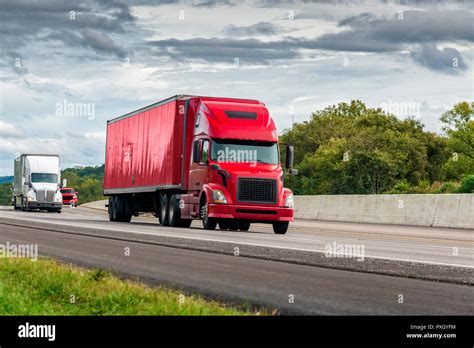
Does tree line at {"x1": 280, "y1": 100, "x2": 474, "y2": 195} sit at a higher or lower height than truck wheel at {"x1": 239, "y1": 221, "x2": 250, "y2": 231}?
higher

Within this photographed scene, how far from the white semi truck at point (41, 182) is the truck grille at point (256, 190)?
29.9m

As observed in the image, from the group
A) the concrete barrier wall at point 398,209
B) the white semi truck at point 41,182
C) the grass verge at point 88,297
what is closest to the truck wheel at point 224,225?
the concrete barrier wall at point 398,209

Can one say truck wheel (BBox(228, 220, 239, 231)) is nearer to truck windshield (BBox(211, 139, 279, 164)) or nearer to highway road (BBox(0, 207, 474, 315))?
truck windshield (BBox(211, 139, 279, 164))

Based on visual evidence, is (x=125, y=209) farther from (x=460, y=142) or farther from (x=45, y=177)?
(x=460, y=142)

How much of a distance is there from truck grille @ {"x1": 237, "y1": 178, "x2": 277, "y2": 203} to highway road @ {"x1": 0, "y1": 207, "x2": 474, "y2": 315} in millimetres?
2098

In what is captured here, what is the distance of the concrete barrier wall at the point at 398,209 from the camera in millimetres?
36219

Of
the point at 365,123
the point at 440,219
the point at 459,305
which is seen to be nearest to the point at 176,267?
the point at 459,305

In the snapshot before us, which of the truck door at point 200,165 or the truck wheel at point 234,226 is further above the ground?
the truck door at point 200,165

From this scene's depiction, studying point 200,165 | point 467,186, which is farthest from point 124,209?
point 467,186

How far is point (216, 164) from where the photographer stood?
3073 centimetres

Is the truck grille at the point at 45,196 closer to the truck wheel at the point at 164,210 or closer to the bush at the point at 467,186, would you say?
the bush at the point at 467,186

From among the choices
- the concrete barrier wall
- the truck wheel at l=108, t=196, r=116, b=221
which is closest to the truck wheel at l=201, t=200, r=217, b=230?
the concrete barrier wall

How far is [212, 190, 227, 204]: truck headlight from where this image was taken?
3030 cm

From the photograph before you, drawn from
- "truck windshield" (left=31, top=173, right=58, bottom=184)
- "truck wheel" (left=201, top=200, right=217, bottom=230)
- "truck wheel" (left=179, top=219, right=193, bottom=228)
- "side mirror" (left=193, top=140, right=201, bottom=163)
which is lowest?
"truck wheel" (left=179, top=219, right=193, bottom=228)
